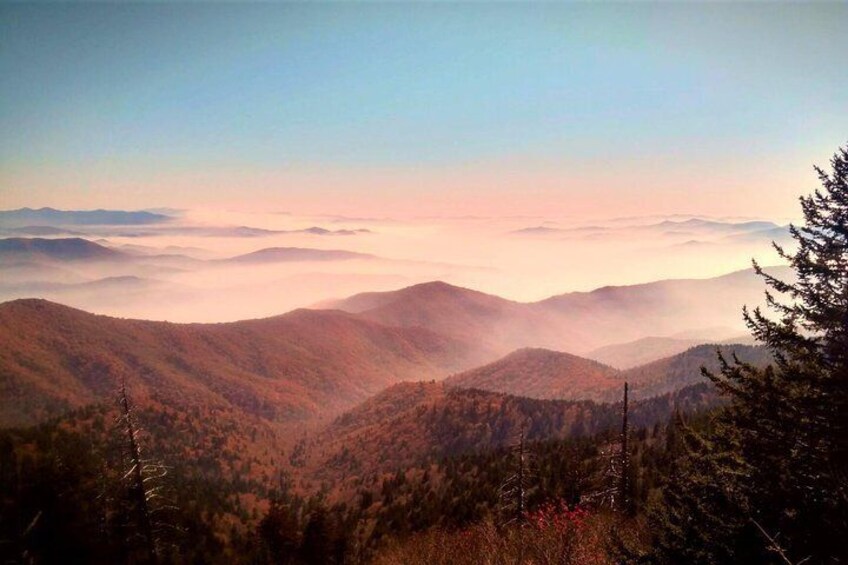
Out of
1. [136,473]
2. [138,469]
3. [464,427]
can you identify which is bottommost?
[464,427]

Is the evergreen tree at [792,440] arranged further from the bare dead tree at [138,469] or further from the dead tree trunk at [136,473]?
the dead tree trunk at [136,473]

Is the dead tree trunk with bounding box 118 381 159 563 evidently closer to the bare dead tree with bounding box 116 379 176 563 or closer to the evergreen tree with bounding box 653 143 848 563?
the bare dead tree with bounding box 116 379 176 563

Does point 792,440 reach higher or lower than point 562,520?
higher

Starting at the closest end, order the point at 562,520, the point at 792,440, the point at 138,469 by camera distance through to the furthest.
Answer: the point at 792,440, the point at 138,469, the point at 562,520

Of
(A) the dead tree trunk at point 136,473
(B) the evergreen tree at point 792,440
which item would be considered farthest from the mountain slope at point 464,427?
(B) the evergreen tree at point 792,440

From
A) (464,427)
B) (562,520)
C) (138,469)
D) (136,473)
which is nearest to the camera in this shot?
(138,469)

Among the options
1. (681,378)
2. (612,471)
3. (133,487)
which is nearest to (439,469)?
(612,471)

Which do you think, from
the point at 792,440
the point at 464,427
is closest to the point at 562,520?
the point at 792,440

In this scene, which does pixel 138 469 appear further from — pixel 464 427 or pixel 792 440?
pixel 464 427
